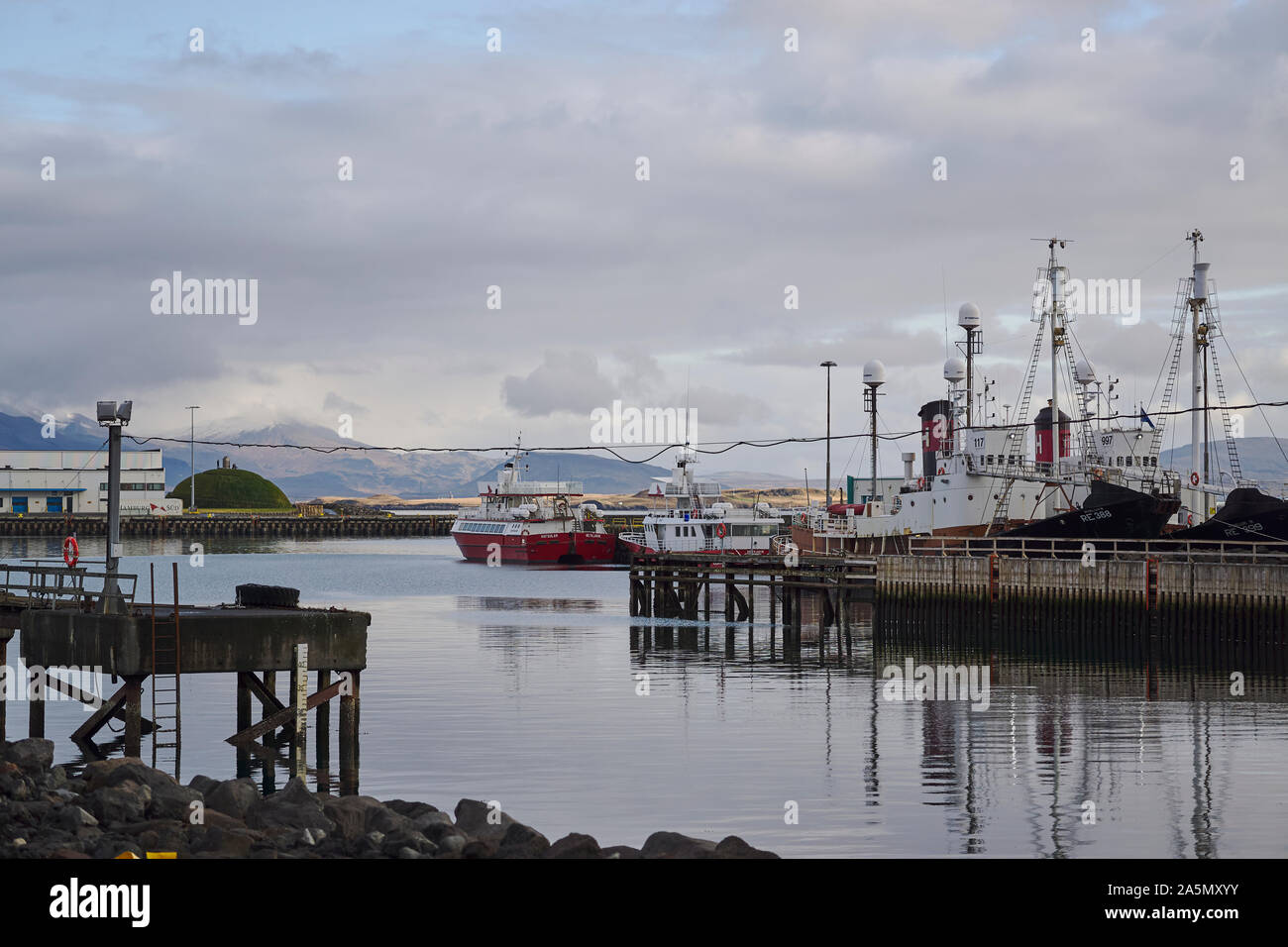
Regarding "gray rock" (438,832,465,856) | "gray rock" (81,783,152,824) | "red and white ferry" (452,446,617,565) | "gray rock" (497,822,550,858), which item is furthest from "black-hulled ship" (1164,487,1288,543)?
"red and white ferry" (452,446,617,565)

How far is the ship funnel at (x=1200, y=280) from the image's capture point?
70750mm

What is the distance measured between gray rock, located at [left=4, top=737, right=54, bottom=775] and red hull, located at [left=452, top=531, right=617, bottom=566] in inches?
4137

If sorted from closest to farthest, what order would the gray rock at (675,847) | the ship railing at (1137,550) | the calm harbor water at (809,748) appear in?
the gray rock at (675,847)
the calm harbor water at (809,748)
the ship railing at (1137,550)

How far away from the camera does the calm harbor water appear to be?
84.2 feet

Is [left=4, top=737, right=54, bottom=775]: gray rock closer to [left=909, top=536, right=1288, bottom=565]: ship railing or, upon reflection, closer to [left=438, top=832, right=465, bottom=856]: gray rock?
[left=438, top=832, right=465, bottom=856]: gray rock

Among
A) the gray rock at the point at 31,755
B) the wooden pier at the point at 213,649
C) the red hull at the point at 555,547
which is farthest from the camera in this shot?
the red hull at the point at 555,547

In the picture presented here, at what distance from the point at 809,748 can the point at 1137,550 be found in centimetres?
3181

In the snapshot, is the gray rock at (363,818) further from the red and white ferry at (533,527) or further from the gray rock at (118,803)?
the red and white ferry at (533,527)

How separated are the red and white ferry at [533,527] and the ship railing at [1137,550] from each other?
212 feet

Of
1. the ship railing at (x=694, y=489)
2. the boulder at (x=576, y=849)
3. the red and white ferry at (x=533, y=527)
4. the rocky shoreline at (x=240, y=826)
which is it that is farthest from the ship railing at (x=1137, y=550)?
the red and white ferry at (x=533, y=527)

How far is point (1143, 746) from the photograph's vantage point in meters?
33.2

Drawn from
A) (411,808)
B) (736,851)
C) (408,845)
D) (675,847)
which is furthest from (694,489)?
(736,851)
